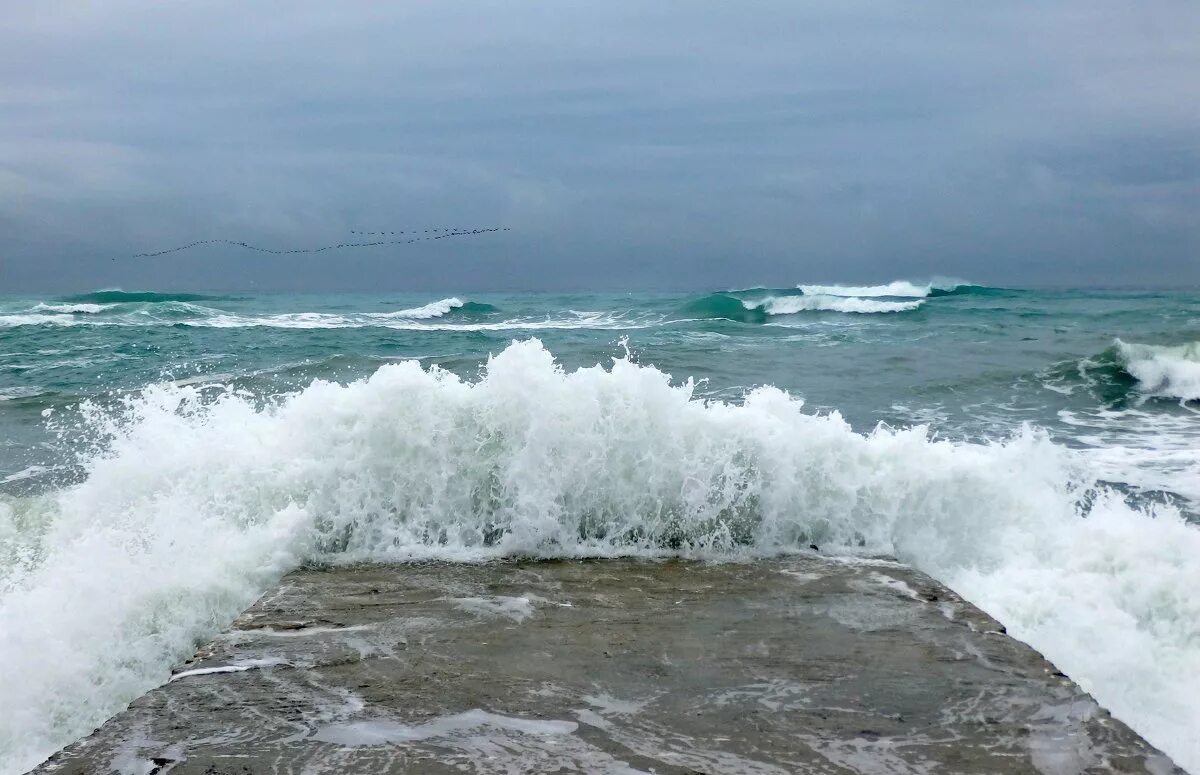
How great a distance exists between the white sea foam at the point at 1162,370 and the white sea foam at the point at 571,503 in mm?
9463

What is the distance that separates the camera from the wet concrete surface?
118 inches

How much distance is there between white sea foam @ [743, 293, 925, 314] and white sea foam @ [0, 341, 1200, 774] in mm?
29300

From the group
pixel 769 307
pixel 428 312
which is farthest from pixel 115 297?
pixel 769 307

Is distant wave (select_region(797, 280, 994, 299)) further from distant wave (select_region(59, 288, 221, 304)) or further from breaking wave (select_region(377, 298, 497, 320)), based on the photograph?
distant wave (select_region(59, 288, 221, 304))

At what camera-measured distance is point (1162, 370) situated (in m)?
14.9

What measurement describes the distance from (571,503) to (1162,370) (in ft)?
43.6

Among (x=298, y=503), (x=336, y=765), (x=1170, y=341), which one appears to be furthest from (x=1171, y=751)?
(x=1170, y=341)

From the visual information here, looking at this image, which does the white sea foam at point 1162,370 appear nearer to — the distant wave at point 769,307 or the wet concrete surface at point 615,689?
the wet concrete surface at point 615,689

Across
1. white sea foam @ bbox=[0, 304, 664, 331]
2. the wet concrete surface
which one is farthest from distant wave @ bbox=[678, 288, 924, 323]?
the wet concrete surface

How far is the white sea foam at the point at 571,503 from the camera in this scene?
5055 mm

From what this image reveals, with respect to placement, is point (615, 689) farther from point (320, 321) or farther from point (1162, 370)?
point (320, 321)

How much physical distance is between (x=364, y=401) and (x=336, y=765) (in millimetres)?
3334

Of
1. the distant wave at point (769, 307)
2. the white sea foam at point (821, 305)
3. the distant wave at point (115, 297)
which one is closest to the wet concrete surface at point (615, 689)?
the distant wave at point (769, 307)

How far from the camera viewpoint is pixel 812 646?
12.9ft
